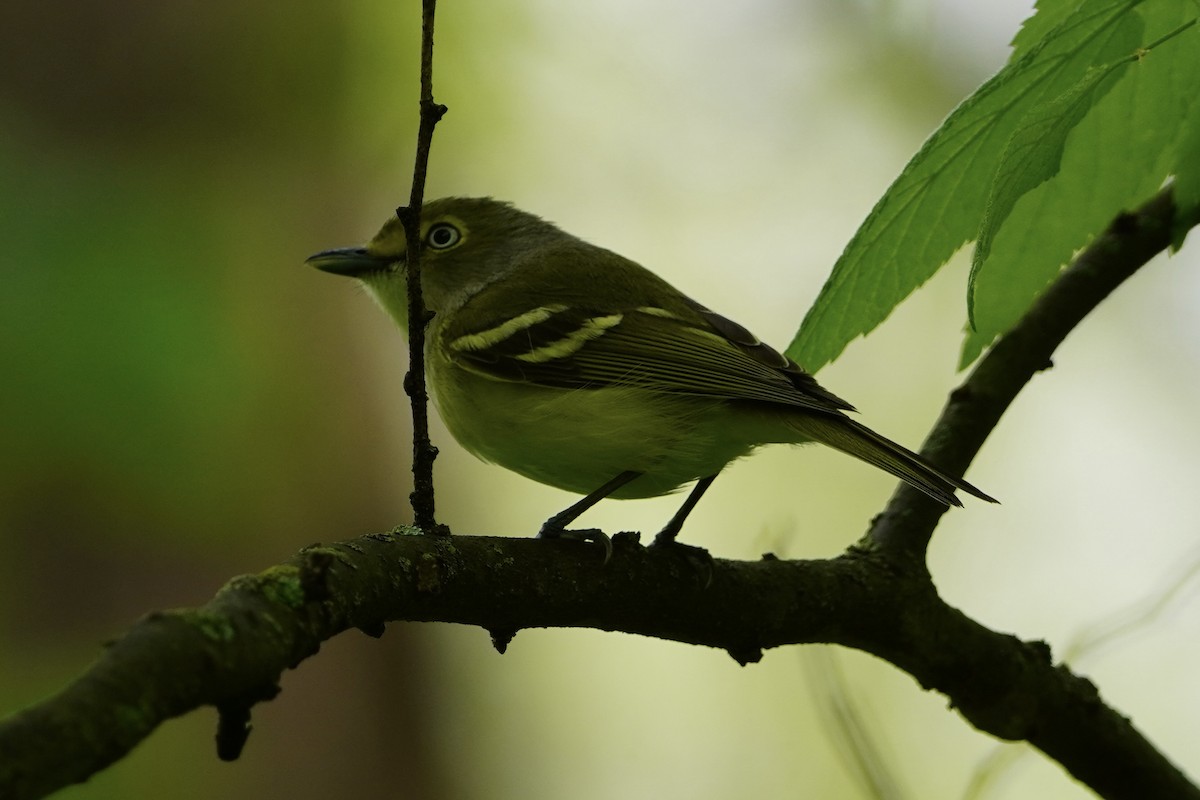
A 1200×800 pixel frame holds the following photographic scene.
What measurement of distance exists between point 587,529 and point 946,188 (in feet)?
3.46

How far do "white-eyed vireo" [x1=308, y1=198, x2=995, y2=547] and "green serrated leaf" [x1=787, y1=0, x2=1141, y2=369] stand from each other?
0.68m

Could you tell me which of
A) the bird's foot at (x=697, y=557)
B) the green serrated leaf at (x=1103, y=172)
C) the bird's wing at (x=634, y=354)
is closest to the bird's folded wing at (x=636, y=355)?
the bird's wing at (x=634, y=354)

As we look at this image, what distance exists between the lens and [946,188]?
1.89 metres

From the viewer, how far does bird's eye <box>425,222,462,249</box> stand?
4.22 meters

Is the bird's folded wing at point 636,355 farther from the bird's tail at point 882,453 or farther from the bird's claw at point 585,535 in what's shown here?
the bird's claw at point 585,535

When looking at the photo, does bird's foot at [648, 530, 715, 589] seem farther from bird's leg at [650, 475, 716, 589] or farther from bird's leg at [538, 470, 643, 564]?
bird's leg at [538, 470, 643, 564]

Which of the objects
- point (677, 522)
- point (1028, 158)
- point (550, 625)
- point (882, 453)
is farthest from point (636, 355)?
point (1028, 158)

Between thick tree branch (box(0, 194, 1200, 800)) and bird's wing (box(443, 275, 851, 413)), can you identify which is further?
bird's wing (box(443, 275, 851, 413))

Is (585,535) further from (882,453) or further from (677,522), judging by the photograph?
(882,453)

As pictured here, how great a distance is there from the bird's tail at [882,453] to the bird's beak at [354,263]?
1.63 meters

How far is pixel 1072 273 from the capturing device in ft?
9.86

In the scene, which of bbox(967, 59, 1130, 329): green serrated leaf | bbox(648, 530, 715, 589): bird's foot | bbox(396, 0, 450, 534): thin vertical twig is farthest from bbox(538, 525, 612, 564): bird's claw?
bbox(967, 59, 1130, 329): green serrated leaf

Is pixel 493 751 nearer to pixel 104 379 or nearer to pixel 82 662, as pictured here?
pixel 82 662

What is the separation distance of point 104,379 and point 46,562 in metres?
0.83
